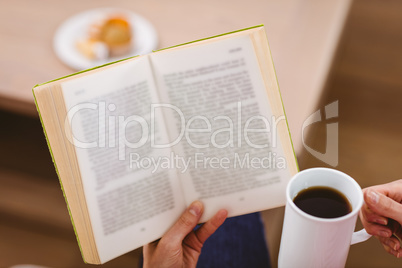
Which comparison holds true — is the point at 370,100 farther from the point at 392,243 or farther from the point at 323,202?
the point at 323,202

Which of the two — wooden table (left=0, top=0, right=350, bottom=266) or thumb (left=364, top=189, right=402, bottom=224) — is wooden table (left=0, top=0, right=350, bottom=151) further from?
thumb (left=364, top=189, right=402, bottom=224)

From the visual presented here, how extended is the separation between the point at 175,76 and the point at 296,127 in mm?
509

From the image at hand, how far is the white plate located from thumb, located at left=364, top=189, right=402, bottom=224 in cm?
78

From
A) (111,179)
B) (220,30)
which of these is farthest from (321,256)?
(220,30)

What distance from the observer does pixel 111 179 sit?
0.80 meters

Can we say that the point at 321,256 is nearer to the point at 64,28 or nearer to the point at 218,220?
the point at 218,220

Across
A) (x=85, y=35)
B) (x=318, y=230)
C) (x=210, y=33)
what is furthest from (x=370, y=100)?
(x=318, y=230)

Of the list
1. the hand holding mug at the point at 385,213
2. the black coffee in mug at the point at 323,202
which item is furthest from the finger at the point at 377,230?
the black coffee in mug at the point at 323,202

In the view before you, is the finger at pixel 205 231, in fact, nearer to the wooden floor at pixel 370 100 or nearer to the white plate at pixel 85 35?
the white plate at pixel 85 35

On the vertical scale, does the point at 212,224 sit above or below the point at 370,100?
above

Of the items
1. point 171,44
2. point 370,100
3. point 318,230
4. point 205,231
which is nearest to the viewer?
point 318,230

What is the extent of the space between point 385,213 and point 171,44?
80 cm

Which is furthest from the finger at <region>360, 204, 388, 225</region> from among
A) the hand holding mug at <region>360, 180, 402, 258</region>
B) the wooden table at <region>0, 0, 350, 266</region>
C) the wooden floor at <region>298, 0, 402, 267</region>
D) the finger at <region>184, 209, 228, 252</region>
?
the wooden floor at <region>298, 0, 402, 267</region>

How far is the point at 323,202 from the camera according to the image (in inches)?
29.3
